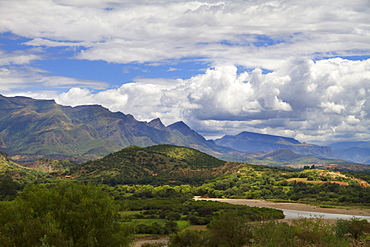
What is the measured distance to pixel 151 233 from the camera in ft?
313

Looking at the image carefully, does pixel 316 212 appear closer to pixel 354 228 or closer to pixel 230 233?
pixel 354 228

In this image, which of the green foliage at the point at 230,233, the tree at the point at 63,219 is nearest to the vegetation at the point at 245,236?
the green foliage at the point at 230,233

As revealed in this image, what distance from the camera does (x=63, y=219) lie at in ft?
168

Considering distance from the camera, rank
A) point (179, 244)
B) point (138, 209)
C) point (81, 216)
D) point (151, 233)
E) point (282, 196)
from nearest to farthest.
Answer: point (81, 216), point (179, 244), point (151, 233), point (138, 209), point (282, 196)

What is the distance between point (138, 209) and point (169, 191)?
188ft

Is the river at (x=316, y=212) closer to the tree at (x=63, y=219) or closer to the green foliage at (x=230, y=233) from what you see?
the green foliage at (x=230, y=233)

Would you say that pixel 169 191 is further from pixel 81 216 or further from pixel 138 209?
pixel 81 216

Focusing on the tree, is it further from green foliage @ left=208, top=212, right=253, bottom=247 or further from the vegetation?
green foliage @ left=208, top=212, right=253, bottom=247

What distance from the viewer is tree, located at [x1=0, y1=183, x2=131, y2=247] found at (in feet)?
152

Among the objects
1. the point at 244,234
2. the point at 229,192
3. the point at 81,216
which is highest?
the point at 81,216

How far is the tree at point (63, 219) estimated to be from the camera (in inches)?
1823

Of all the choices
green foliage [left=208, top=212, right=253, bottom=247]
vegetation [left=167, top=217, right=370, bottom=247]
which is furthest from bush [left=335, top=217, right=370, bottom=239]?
green foliage [left=208, top=212, right=253, bottom=247]

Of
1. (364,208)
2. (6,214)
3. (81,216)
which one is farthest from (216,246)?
(364,208)

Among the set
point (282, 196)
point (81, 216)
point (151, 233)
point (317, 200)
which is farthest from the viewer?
point (282, 196)
